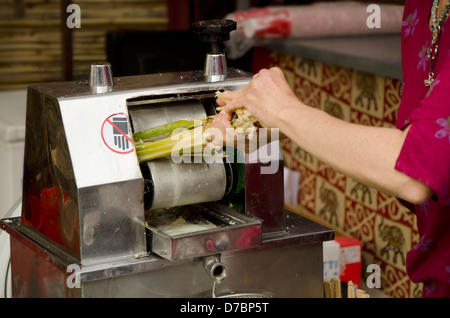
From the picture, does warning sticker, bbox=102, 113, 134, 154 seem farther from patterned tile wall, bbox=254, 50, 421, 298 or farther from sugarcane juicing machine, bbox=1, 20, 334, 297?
patterned tile wall, bbox=254, 50, 421, 298

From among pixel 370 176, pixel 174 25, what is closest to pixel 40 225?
pixel 370 176

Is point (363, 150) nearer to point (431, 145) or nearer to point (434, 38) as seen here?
point (431, 145)

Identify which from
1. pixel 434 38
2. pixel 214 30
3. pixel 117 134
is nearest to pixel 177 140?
pixel 117 134

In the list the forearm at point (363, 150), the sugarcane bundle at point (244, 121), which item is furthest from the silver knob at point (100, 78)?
the forearm at point (363, 150)

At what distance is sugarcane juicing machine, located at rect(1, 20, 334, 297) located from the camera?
1130 millimetres

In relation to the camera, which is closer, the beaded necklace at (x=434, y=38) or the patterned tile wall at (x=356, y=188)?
the beaded necklace at (x=434, y=38)

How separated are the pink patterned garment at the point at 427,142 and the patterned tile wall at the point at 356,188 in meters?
1.10

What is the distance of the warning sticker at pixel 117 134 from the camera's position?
1.15m

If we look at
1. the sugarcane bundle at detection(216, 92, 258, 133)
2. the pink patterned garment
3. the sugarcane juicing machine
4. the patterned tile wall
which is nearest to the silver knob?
the sugarcane juicing machine

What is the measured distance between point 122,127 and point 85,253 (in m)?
0.22

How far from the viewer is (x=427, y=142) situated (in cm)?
99

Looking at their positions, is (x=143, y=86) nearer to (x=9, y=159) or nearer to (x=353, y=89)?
(x=9, y=159)

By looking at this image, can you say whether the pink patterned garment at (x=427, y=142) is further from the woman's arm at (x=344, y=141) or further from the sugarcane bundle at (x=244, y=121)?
the sugarcane bundle at (x=244, y=121)

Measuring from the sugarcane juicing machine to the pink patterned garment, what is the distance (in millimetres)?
187
